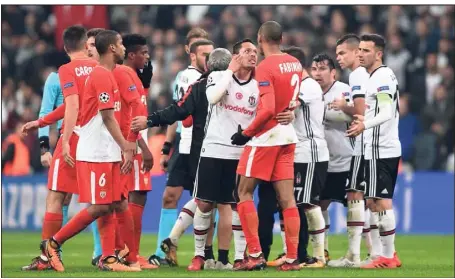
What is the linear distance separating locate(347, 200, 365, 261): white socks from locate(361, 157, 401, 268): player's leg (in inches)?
13.7

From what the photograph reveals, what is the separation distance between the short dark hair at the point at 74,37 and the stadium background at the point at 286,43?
7.69m

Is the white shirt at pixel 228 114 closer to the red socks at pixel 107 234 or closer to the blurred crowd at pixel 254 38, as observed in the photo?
the red socks at pixel 107 234

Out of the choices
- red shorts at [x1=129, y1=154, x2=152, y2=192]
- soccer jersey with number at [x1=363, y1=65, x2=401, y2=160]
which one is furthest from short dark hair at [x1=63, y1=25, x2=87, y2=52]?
soccer jersey with number at [x1=363, y1=65, x2=401, y2=160]

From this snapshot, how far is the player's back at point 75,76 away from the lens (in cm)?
1302

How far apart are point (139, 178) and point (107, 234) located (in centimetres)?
110

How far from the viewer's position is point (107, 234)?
1277 cm

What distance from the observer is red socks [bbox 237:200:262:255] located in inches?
504

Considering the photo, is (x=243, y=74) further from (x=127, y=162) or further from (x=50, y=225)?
(x=50, y=225)

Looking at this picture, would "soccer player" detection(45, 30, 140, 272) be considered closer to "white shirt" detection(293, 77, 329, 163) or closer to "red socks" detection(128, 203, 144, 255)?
"red socks" detection(128, 203, 144, 255)

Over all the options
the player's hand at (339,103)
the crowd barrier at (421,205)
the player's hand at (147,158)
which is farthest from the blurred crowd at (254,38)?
the player's hand at (147,158)

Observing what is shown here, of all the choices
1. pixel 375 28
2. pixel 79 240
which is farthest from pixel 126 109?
pixel 375 28

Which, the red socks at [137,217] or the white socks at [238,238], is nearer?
the white socks at [238,238]

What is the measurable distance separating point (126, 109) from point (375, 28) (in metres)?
13.8

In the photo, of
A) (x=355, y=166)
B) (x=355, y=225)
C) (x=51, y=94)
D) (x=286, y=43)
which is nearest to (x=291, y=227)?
(x=355, y=225)
